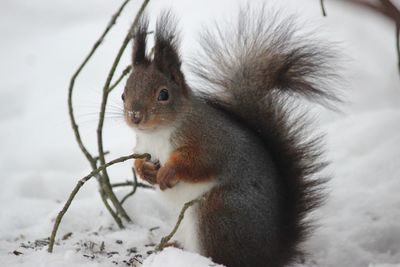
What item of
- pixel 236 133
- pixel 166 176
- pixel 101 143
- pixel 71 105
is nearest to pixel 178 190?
pixel 166 176

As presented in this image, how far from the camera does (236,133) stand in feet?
5.62

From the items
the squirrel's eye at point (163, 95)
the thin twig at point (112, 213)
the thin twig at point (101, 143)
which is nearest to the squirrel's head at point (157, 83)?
the squirrel's eye at point (163, 95)

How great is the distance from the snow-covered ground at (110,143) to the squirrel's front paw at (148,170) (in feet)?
0.55

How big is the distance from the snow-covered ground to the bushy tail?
0.21 m

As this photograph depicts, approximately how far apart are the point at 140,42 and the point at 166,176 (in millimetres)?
385

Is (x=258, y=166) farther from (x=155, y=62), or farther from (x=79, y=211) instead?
(x=79, y=211)

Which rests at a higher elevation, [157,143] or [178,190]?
[157,143]

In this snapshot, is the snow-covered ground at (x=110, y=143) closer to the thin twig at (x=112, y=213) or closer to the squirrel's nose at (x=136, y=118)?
the thin twig at (x=112, y=213)

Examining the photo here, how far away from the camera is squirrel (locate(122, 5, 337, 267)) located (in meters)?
1.62

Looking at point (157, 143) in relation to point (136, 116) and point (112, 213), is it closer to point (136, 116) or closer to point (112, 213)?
point (136, 116)

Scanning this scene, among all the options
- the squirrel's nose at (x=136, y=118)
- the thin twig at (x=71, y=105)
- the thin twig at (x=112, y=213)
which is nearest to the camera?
the squirrel's nose at (x=136, y=118)

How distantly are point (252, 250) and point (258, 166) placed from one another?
22cm

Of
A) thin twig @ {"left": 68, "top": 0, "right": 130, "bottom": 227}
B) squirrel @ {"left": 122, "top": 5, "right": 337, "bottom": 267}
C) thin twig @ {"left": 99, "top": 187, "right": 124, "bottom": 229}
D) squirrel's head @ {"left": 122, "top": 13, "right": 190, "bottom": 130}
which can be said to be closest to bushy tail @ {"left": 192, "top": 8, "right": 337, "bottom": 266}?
squirrel @ {"left": 122, "top": 5, "right": 337, "bottom": 267}

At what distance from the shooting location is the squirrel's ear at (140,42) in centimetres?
172
